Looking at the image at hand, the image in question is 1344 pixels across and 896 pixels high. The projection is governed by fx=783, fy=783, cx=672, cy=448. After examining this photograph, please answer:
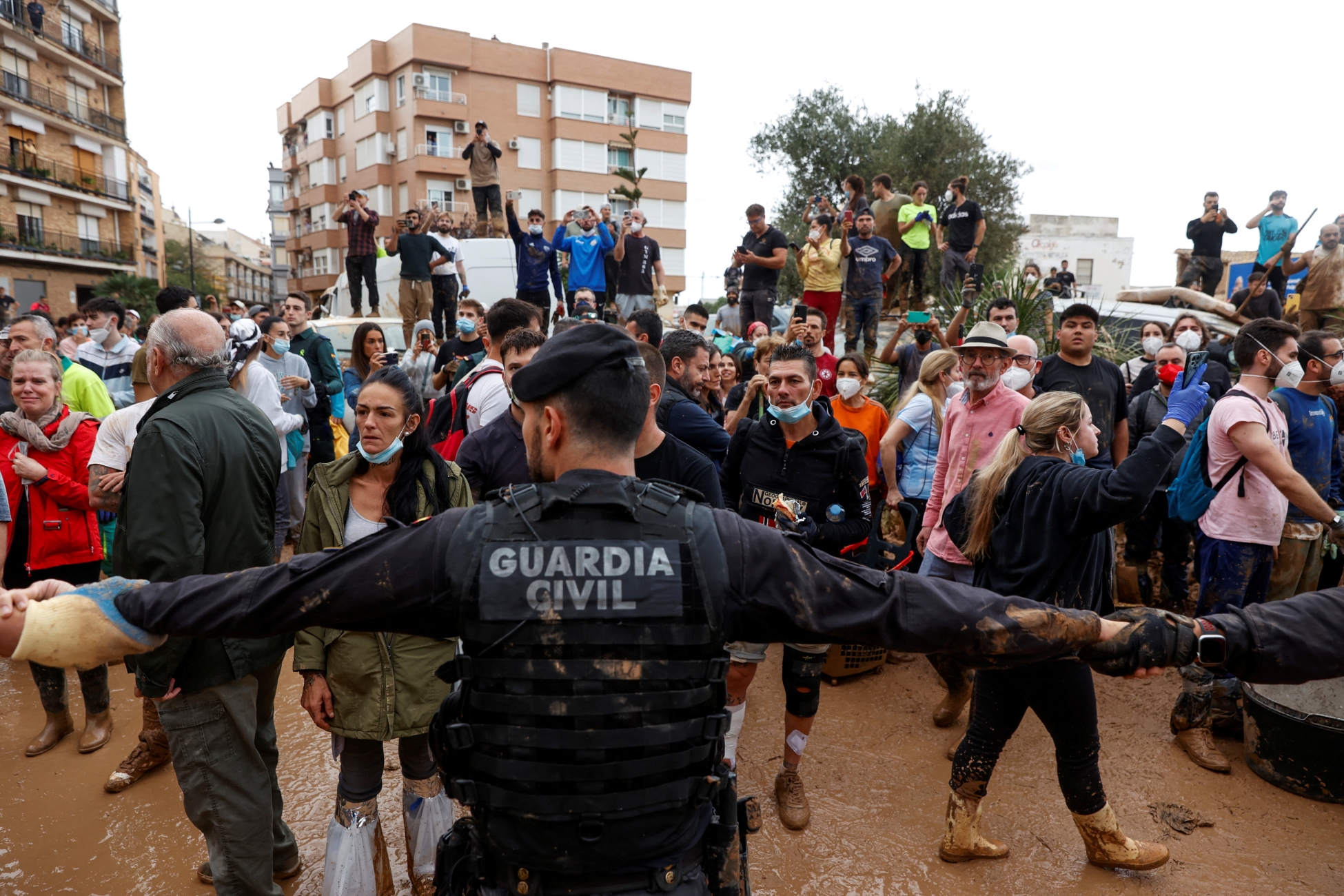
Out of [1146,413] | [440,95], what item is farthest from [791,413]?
[440,95]

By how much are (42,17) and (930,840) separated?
45.7m

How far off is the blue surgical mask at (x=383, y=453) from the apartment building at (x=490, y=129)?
3772 cm

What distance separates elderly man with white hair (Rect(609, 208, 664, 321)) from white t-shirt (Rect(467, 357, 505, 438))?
22.3 ft

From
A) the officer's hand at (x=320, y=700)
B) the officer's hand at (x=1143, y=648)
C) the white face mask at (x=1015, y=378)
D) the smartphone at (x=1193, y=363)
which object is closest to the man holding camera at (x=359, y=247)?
the white face mask at (x=1015, y=378)

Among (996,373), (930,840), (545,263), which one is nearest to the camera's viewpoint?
(930,840)

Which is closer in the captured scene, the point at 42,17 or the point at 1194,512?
the point at 1194,512

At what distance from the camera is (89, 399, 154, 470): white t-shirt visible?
371cm

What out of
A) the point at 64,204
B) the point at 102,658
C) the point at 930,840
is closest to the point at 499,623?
the point at 102,658

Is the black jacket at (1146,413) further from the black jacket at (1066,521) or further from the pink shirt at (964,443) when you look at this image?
the black jacket at (1066,521)

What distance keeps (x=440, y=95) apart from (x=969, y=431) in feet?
140

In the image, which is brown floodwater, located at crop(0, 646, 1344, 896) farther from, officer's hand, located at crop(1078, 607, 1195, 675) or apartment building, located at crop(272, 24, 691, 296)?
apartment building, located at crop(272, 24, 691, 296)

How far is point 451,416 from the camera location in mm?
4891

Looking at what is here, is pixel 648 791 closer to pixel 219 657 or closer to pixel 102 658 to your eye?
pixel 102 658

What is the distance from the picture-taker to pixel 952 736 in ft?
15.0
